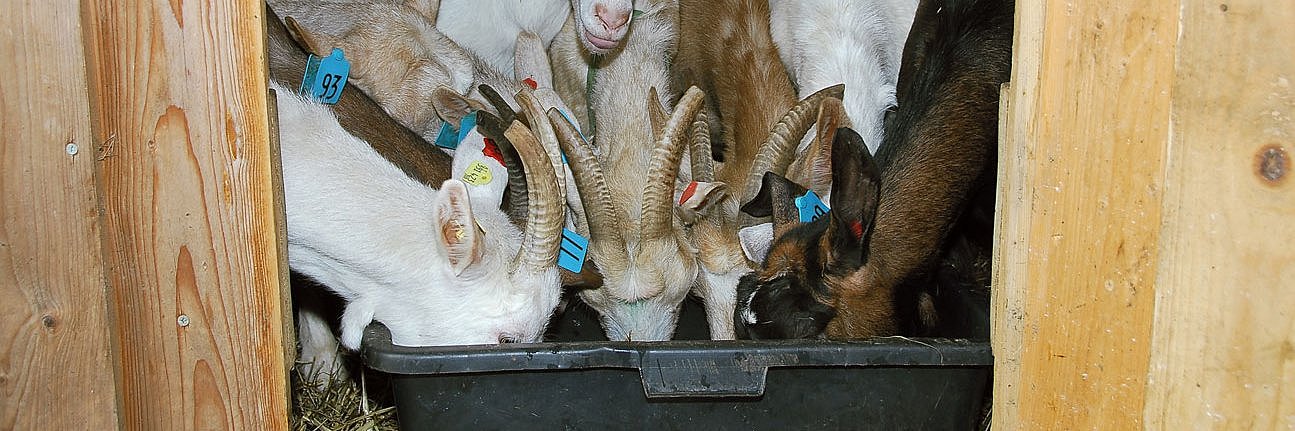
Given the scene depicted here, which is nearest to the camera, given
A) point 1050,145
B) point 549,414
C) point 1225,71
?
point 1225,71

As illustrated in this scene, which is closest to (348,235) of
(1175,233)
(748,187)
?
(748,187)

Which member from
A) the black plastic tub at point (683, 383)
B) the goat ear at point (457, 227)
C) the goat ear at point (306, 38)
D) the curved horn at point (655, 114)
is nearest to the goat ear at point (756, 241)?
the curved horn at point (655, 114)

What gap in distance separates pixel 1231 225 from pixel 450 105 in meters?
2.51

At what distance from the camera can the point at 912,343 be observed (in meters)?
2.91

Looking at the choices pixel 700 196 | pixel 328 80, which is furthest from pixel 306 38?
pixel 700 196

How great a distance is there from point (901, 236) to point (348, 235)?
165 centimetres

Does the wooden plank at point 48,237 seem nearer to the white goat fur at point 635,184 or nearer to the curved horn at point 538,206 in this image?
the curved horn at point 538,206

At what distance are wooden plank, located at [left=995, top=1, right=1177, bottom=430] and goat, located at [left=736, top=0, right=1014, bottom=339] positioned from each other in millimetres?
643

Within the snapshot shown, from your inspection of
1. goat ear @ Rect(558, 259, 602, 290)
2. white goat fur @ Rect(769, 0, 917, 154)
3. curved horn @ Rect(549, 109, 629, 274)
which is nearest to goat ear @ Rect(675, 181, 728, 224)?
curved horn @ Rect(549, 109, 629, 274)

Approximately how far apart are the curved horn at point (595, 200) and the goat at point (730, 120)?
28cm

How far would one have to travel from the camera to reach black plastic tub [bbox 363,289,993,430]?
2.80 m

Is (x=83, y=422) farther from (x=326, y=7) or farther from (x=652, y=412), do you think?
(x=326, y=7)

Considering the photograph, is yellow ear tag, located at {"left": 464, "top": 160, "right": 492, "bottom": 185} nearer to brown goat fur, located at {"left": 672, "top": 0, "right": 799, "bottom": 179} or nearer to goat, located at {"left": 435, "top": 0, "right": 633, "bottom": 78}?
brown goat fur, located at {"left": 672, "top": 0, "right": 799, "bottom": 179}

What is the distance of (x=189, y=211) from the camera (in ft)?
8.59
